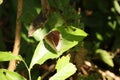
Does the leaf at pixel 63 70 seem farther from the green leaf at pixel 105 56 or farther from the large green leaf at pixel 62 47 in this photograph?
the green leaf at pixel 105 56

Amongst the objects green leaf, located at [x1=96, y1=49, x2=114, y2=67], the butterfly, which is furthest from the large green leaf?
green leaf, located at [x1=96, y1=49, x2=114, y2=67]

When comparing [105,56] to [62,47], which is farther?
[105,56]

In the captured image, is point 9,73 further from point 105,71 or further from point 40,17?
point 105,71

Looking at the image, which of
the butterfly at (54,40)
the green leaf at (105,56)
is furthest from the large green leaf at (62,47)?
the green leaf at (105,56)

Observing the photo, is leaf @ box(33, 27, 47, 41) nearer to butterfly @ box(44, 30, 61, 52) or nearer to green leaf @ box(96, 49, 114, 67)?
butterfly @ box(44, 30, 61, 52)

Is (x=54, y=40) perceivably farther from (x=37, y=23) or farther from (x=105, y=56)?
(x=105, y=56)

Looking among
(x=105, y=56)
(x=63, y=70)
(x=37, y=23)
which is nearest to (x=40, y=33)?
(x=37, y=23)

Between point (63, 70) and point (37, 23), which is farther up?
point (37, 23)
